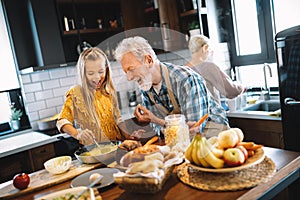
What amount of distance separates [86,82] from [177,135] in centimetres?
55

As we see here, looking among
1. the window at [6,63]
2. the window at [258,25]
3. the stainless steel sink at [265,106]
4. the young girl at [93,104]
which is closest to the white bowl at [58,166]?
the young girl at [93,104]

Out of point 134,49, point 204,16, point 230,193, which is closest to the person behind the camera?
point 230,193

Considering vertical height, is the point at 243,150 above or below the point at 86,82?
below

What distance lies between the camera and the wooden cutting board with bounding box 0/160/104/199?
36.5 inches

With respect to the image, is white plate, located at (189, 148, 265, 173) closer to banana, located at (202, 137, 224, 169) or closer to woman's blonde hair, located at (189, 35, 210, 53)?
banana, located at (202, 137, 224, 169)

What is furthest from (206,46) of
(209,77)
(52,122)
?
(52,122)

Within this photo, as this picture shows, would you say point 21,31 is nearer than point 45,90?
Yes

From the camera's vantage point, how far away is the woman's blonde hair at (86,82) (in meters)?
1.27

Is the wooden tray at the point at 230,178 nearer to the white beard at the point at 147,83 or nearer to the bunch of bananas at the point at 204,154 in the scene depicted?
the bunch of bananas at the point at 204,154

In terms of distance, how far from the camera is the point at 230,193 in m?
0.73

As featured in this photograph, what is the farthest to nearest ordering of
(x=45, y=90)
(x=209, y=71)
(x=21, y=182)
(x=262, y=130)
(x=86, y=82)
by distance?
(x=45, y=90), (x=262, y=130), (x=209, y=71), (x=86, y=82), (x=21, y=182)

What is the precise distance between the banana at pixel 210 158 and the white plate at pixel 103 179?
0.30 meters

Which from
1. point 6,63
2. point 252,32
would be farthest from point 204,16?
point 6,63

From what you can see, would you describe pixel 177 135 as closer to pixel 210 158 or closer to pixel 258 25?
pixel 210 158
